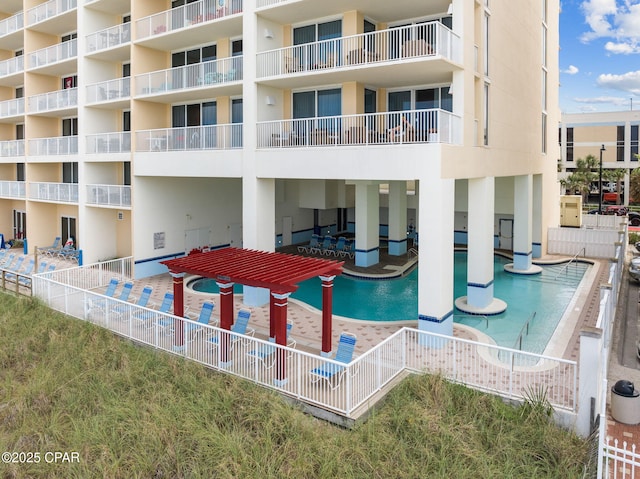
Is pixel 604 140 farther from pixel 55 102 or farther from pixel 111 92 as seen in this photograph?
pixel 55 102

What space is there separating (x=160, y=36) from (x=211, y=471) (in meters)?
17.5

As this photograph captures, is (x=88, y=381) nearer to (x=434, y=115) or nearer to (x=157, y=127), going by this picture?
(x=434, y=115)

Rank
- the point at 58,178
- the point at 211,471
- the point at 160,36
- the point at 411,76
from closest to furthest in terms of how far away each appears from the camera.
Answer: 1. the point at 211,471
2. the point at 411,76
3. the point at 160,36
4. the point at 58,178

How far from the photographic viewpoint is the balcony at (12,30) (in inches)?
1129

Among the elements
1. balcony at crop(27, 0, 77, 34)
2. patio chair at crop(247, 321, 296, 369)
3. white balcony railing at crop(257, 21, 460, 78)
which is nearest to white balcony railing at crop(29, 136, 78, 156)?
balcony at crop(27, 0, 77, 34)

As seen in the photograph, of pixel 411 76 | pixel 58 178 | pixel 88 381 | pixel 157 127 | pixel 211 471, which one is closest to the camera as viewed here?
pixel 211 471

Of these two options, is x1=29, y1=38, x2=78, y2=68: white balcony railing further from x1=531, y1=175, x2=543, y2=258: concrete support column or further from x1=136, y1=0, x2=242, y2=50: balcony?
x1=531, y1=175, x2=543, y2=258: concrete support column

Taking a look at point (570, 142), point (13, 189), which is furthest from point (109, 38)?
point (570, 142)

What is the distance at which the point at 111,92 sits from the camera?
78.5ft

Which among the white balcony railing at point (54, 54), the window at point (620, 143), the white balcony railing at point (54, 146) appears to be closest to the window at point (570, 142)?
the window at point (620, 143)

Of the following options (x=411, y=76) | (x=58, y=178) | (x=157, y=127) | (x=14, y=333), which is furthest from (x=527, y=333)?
(x=58, y=178)

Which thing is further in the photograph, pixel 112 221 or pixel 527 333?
pixel 112 221

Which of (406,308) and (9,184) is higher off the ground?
(9,184)

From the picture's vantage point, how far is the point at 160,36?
68.4 ft
